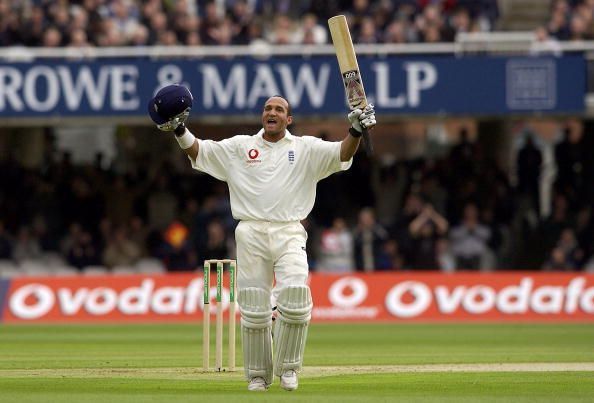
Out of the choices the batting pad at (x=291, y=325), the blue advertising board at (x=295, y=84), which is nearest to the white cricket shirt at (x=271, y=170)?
the batting pad at (x=291, y=325)

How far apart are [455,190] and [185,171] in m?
4.86

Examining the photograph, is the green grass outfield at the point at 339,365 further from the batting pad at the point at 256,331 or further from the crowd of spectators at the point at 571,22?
the crowd of spectators at the point at 571,22

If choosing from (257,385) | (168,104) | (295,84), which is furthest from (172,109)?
(295,84)

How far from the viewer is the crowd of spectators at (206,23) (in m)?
23.9

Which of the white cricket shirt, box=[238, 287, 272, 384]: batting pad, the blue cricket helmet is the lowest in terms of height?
box=[238, 287, 272, 384]: batting pad

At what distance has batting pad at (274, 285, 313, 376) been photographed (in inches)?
414

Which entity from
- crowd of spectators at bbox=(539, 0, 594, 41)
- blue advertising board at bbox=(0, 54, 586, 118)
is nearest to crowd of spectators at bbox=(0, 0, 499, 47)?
blue advertising board at bbox=(0, 54, 586, 118)

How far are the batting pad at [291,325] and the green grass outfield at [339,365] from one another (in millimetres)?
281

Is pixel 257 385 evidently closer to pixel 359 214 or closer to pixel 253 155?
pixel 253 155

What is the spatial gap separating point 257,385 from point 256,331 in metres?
0.40

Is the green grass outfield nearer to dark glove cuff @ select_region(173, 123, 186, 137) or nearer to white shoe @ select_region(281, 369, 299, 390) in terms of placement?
white shoe @ select_region(281, 369, 299, 390)

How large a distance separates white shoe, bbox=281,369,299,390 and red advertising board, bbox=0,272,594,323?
11.3 metres

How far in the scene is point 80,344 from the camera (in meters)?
17.4

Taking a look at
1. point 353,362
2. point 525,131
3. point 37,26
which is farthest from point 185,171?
point 353,362
